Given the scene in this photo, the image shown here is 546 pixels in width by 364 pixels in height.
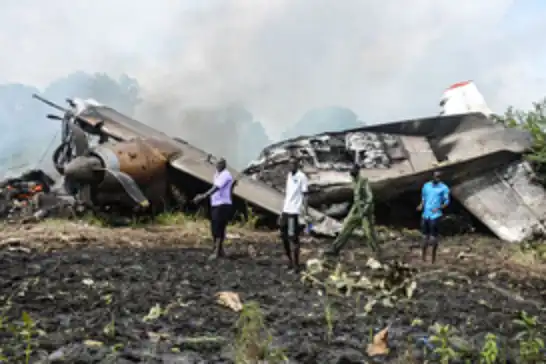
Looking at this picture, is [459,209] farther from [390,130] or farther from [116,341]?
[116,341]

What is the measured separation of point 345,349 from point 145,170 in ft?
26.6

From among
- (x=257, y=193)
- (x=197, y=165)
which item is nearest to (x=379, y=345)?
(x=257, y=193)

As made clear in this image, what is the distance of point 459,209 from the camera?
13602 millimetres

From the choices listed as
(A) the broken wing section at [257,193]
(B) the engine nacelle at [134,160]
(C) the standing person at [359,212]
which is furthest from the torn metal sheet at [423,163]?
(C) the standing person at [359,212]

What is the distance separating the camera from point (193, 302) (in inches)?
203

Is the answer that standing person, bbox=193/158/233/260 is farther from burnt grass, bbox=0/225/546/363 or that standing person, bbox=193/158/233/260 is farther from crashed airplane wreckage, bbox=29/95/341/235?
crashed airplane wreckage, bbox=29/95/341/235

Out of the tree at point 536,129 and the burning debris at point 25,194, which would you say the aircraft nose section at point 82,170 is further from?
the tree at point 536,129

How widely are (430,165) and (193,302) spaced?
9841 mm

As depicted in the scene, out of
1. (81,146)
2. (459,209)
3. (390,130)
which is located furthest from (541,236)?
(81,146)

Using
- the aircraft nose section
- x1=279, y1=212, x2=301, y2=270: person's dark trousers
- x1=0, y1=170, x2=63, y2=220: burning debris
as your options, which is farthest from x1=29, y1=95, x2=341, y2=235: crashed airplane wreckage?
x1=279, y1=212, x2=301, y2=270: person's dark trousers

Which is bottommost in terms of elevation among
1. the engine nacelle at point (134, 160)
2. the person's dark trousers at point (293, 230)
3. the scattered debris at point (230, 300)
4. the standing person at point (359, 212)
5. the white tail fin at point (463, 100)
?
the scattered debris at point (230, 300)

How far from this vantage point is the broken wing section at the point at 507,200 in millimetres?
12398

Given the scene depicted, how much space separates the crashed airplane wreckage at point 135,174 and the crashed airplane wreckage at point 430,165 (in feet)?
3.87

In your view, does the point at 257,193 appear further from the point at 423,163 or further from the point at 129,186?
the point at 423,163
